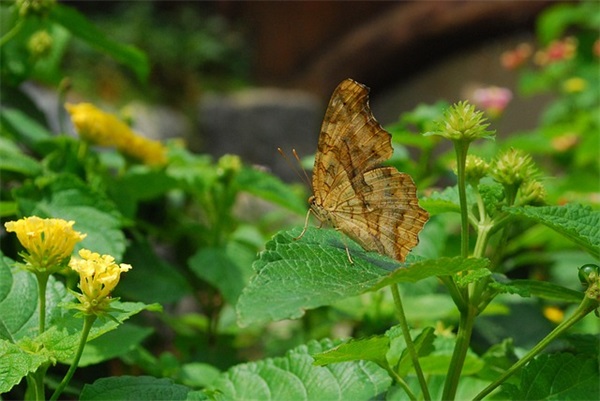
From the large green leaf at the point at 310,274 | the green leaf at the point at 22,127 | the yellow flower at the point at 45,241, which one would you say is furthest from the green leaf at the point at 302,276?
the green leaf at the point at 22,127

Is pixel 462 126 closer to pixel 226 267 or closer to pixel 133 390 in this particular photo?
pixel 133 390

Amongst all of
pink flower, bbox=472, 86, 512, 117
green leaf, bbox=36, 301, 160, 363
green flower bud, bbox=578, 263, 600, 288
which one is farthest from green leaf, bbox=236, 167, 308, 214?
pink flower, bbox=472, 86, 512, 117

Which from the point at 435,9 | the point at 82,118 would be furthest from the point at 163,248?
the point at 435,9

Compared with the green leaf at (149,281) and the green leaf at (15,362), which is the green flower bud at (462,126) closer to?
the green leaf at (15,362)

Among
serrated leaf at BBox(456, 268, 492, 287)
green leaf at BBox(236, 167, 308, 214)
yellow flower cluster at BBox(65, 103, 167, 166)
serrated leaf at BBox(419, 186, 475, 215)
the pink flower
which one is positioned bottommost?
serrated leaf at BBox(456, 268, 492, 287)

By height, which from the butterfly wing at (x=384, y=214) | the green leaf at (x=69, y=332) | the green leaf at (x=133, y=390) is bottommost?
the green leaf at (x=133, y=390)

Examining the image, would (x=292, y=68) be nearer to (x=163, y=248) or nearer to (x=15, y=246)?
(x=163, y=248)

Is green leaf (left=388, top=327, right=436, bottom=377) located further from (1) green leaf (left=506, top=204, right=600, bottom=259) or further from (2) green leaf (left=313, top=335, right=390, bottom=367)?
(1) green leaf (left=506, top=204, right=600, bottom=259)
